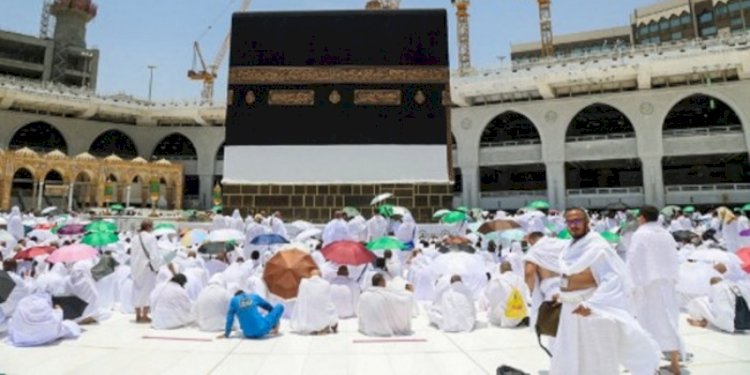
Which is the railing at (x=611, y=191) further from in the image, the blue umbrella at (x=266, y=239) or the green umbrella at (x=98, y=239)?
the green umbrella at (x=98, y=239)

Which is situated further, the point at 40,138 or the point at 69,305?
the point at 40,138

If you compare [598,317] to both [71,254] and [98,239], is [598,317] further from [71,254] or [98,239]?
[98,239]

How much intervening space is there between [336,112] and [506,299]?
450 inches

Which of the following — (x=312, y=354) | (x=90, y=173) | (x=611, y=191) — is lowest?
(x=312, y=354)

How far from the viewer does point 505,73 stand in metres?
22.9

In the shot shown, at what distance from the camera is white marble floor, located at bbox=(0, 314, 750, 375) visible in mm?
3645

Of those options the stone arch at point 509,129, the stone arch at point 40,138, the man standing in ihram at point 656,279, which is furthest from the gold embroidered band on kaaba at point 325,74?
the stone arch at point 40,138

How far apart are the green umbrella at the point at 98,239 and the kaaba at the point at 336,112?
8154mm

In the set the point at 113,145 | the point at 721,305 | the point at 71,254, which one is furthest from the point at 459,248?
the point at 113,145

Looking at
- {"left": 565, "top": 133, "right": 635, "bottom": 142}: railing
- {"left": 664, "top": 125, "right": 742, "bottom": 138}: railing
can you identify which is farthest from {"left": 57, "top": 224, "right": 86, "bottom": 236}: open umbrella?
{"left": 664, "top": 125, "right": 742, "bottom": 138}: railing

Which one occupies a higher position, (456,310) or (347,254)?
(347,254)

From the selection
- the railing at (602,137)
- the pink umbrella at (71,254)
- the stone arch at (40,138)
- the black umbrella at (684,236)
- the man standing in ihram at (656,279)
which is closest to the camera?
the man standing in ihram at (656,279)

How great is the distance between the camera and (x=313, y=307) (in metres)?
4.80

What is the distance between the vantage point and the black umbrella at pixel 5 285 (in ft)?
13.2
